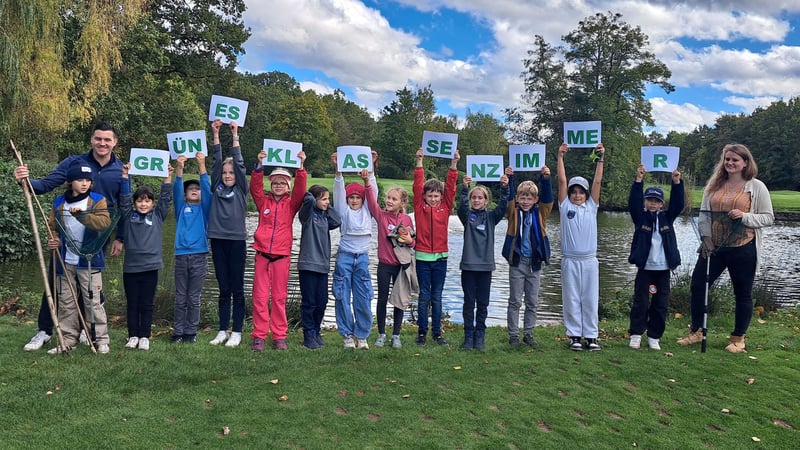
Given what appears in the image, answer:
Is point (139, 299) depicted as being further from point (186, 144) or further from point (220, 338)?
point (186, 144)

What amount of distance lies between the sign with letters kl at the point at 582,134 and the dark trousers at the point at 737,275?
202cm

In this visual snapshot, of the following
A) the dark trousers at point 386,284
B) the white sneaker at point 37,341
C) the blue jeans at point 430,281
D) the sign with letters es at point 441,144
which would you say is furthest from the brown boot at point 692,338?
the white sneaker at point 37,341

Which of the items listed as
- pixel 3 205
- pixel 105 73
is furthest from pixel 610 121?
pixel 3 205

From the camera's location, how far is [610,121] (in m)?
46.3

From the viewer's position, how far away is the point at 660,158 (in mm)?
6965

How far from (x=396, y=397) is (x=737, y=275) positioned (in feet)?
14.9

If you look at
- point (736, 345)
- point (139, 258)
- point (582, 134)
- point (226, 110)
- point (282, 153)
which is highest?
point (226, 110)

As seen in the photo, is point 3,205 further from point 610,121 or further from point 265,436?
point 610,121

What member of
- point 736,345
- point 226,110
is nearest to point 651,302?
point 736,345

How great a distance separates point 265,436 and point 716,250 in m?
5.65

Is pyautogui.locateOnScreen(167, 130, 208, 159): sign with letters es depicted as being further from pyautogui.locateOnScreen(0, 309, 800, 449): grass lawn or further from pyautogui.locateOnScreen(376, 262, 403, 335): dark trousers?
pyautogui.locateOnScreen(376, 262, 403, 335): dark trousers

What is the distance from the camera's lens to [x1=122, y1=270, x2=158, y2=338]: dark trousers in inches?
244

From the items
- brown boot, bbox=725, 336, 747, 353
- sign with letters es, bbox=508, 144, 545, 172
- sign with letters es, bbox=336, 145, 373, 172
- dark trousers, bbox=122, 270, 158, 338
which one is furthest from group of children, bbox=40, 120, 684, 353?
brown boot, bbox=725, 336, 747, 353

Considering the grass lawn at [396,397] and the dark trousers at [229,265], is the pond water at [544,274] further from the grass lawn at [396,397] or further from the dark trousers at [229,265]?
the grass lawn at [396,397]
